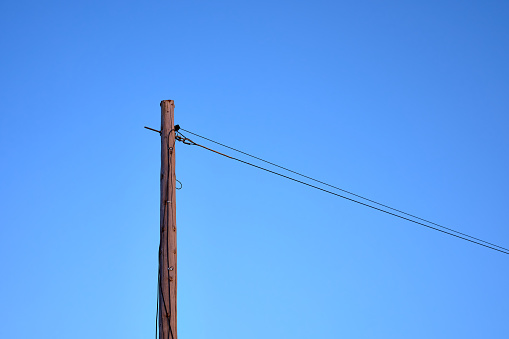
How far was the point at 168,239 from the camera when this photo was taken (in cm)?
788

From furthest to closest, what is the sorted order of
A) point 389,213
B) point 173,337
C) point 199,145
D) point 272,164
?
point 389,213
point 272,164
point 199,145
point 173,337

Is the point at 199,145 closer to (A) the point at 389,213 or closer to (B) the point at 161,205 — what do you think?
(B) the point at 161,205

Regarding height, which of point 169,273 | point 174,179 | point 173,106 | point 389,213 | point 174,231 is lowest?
point 169,273

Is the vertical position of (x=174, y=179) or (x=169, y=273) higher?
(x=174, y=179)

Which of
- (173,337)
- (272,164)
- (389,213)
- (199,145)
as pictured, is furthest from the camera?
(389,213)

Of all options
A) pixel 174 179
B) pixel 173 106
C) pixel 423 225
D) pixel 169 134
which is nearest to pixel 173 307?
pixel 174 179

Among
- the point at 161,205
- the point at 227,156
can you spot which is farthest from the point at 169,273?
the point at 227,156

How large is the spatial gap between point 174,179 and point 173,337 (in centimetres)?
220

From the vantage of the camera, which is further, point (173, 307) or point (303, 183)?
point (303, 183)

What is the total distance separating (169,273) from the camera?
7.71m

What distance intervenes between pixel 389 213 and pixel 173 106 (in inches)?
273

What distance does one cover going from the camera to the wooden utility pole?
24.7 ft

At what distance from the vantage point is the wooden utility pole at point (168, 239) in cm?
752

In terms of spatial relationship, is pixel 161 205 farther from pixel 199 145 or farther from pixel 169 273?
pixel 199 145
